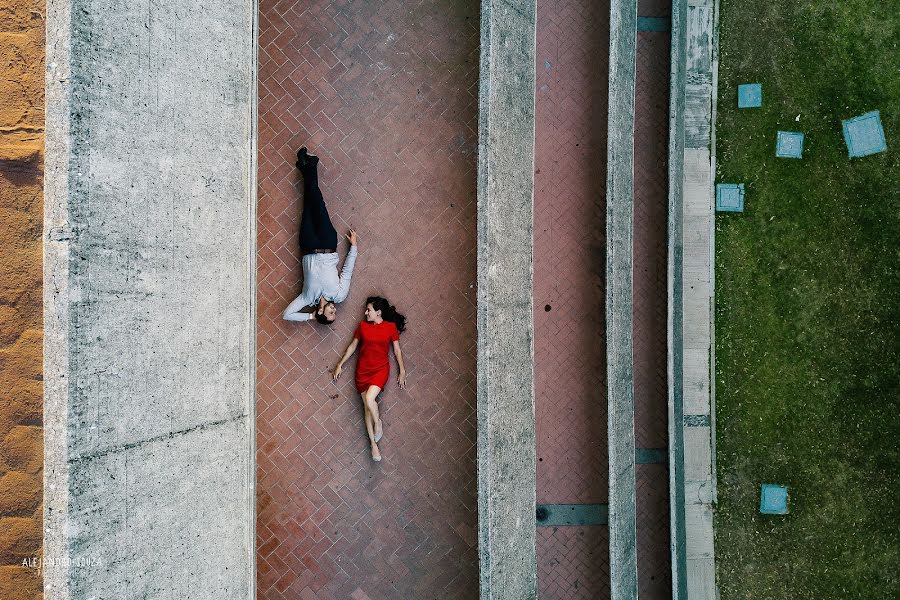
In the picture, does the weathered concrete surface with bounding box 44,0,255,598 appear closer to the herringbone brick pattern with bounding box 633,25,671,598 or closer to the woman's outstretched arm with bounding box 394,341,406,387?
the woman's outstretched arm with bounding box 394,341,406,387

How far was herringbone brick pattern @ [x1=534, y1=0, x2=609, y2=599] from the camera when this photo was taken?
727 cm

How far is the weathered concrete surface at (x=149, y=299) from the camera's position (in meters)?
4.76

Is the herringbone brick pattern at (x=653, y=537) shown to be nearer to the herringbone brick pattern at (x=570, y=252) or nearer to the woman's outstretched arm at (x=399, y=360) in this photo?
the herringbone brick pattern at (x=570, y=252)

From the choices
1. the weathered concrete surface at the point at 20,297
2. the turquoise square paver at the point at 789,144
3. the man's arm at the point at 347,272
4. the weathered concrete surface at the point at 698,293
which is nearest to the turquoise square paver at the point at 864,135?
the turquoise square paver at the point at 789,144

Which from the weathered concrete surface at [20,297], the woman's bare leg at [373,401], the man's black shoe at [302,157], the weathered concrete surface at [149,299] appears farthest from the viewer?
the man's black shoe at [302,157]

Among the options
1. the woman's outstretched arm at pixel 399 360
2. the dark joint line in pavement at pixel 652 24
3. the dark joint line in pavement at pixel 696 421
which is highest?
the dark joint line in pavement at pixel 652 24

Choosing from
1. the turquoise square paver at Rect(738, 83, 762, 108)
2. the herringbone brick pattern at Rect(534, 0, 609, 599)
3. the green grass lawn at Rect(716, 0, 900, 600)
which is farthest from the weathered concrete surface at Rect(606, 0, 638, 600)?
the turquoise square paver at Rect(738, 83, 762, 108)

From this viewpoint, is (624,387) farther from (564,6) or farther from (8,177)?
(8,177)

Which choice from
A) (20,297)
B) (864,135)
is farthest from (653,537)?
(20,297)

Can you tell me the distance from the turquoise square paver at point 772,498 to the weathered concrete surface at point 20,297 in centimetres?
792

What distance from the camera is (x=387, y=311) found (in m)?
6.98

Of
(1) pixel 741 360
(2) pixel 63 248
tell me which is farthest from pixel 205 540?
(1) pixel 741 360

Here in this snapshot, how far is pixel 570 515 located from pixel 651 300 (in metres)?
2.78

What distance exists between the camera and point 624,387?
697 centimetres
